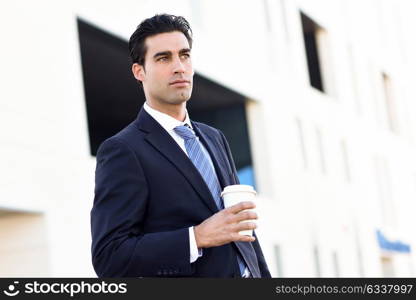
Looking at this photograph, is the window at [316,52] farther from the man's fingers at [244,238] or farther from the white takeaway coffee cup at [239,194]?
→ the man's fingers at [244,238]

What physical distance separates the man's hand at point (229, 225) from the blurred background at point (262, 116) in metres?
8.75

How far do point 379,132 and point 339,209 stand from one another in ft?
20.0

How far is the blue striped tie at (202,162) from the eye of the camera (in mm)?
3041

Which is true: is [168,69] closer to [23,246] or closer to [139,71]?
[139,71]

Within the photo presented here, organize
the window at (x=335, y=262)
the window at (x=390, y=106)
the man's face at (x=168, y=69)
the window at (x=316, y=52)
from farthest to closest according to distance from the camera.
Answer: the window at (x=390, y=106) < the window at (x=316, y=52) < the window at (x=335, y=262) < the man's face at (x=168, y=69)

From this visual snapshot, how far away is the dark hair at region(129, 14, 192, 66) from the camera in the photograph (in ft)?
10.4

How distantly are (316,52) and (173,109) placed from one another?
78.9ft

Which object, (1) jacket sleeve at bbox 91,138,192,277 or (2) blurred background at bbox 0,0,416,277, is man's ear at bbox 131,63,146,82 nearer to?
(1) jacket sleeve at bbox 91,138,192,277

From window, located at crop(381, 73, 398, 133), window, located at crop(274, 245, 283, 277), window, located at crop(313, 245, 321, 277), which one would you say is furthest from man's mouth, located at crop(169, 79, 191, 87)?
window, located at crop(381, 73, 398, 133)

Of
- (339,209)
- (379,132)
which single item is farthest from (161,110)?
(379,132)

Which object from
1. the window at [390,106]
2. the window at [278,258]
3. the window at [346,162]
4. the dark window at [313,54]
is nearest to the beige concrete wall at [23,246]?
the window at [278,258]

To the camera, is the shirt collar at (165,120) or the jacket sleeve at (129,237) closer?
the jacket sleeve at (129,237)

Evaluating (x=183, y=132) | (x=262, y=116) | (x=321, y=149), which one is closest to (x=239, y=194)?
(x=183, y=132)

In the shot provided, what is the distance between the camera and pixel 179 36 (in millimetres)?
3168
